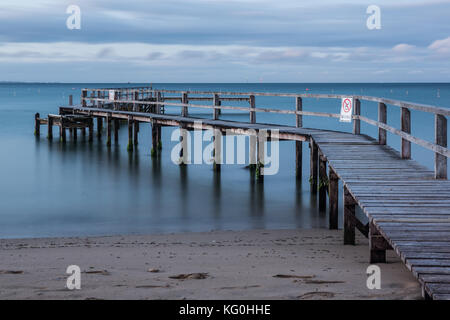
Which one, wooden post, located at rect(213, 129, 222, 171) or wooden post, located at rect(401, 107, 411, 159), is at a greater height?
wooden post, located at rect(401, 107, 411, 159)

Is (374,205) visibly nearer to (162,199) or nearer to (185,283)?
(185,283)

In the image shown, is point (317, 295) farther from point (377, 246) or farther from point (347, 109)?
point (347, 109)

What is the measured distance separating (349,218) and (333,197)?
174 cm

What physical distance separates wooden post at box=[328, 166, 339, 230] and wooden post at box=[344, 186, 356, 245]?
1449 mm

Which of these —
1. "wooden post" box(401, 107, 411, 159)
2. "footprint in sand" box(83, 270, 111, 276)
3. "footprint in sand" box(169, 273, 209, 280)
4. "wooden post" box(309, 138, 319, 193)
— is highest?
"wooden post" box(401, 107, 411, 159)

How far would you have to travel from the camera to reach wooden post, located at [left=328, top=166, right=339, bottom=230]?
33.3 feet

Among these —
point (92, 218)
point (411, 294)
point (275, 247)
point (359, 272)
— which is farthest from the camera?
point (92, 218)

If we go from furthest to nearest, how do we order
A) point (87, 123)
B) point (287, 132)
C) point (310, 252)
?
point (87, 123)
point (287, 132)
point (310, 252)

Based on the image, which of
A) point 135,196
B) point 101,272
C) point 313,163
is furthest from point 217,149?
point 101,272

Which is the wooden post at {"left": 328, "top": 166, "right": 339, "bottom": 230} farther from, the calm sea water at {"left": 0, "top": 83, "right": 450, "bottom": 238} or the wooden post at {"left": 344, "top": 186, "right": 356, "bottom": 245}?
the wooden post at {"left": 344, "top": 186, "right": 356, "bottom": 245}

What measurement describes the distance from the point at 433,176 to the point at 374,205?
2.11 meters

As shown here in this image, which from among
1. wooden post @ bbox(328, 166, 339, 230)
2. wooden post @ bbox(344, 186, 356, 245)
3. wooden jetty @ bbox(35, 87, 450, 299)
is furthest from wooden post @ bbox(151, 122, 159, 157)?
wooden post @ bbox(344, 186, 356, 245)

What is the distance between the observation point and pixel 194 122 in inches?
701
